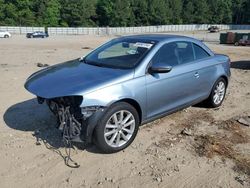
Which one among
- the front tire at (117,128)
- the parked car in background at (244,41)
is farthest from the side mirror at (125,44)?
the parked car in background at (244,41)

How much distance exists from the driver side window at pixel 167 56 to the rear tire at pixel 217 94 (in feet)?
4.74

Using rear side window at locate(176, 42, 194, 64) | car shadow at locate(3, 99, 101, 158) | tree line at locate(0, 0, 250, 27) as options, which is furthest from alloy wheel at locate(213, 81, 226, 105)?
tree line at locate(0, 0, 250, 27)

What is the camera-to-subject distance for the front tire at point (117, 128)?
13.6 ft

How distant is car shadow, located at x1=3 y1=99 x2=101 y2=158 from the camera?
457 cm

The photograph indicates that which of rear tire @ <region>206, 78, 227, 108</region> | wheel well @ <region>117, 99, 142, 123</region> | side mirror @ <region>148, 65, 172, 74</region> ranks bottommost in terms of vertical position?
rear tire @ <region>206, 78, 227, 108</region>

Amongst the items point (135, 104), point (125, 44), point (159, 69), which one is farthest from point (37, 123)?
point (159, 69)

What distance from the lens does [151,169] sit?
4.00m

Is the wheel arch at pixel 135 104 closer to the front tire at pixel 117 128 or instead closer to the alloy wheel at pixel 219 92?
the front tire at pixel 117 128

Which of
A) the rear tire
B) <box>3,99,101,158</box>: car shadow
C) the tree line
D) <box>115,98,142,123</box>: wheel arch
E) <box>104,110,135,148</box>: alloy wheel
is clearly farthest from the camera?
the tree line

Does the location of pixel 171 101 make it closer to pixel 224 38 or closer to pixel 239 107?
pixel 239 107

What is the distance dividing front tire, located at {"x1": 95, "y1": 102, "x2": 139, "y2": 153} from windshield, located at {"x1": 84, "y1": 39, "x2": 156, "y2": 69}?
2.33 ft

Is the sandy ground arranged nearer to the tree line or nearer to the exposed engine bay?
the exposed engine bay

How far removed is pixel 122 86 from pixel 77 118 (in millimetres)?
763

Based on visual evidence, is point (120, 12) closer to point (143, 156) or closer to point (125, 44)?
point (125, 44)
